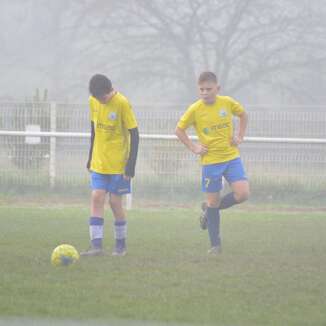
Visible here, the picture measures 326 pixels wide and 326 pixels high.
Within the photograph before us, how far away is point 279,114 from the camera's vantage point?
52.9 ft

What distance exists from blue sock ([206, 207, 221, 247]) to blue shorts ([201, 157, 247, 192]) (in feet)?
0.98

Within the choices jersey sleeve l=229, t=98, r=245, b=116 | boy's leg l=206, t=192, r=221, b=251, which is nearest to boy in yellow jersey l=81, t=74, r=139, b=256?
boy's leg l=206, t=192, r=221, b=251

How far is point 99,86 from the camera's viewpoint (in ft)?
26.4

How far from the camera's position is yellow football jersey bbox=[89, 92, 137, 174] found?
8266 mm

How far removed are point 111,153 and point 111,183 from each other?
11.5 inches

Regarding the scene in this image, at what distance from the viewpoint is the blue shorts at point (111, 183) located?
8.37 meters

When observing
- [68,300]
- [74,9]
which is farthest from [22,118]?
[74,9]

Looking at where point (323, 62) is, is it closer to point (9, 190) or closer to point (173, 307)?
point (9, 190)

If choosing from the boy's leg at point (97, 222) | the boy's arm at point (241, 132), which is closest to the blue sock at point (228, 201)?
the boy's arm at point (241, 132)

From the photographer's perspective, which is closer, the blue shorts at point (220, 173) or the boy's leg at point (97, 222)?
the boy's leg at point (97, 222)

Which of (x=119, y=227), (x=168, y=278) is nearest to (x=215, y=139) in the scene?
(x=119, y=227)

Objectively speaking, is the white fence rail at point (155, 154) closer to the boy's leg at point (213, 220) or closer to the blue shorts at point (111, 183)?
the boy's leg at point (213, 220)

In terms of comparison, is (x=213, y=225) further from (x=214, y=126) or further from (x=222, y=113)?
(x=222, y=113)

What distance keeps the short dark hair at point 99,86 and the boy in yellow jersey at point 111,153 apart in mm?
19
